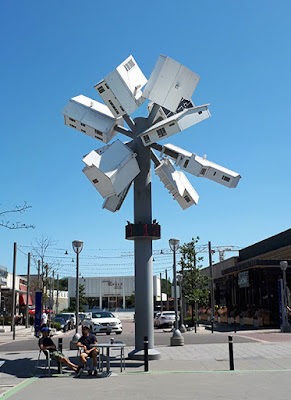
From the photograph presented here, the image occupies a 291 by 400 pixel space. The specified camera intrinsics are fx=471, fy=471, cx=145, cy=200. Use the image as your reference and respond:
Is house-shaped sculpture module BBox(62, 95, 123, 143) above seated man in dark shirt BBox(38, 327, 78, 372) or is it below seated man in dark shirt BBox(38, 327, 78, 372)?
above

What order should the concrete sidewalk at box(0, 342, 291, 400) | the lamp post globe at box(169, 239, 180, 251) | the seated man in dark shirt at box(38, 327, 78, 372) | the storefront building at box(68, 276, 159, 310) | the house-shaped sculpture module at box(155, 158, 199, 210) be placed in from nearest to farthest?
the concrete sidewalk at box(0, 342, 291, 400) → the seated man in dark shirt at box(38, 327, 78, 372) → the house-shaped sculpture module at box(155, 158, 199, 210) → the lamp post globe at box(169, 239, 180, 251) → the storefront building at box(68, 276, 159, 310)

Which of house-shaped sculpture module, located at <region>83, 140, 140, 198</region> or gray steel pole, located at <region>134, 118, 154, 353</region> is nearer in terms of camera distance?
house-shaped sculpture module, located at <region>83, 140, 140, 198</region>

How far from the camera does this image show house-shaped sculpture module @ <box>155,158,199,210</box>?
16.4 m

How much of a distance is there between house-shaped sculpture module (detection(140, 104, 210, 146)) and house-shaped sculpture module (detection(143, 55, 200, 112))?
51 cm

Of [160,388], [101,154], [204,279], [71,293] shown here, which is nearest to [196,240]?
[204,279]

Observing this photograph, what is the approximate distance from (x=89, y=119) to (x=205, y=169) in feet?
13.7

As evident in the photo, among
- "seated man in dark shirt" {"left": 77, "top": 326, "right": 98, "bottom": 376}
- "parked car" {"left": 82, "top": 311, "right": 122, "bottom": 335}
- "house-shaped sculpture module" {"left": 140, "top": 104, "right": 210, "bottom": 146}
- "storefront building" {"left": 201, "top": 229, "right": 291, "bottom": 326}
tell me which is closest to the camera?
"seated man in dark shirt" {"left": 77, "top": 326, "right": 98, "bottom": 376}

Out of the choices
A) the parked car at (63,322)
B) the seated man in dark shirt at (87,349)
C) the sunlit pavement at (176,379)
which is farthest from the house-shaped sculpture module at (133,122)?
the parked car at (63,322)

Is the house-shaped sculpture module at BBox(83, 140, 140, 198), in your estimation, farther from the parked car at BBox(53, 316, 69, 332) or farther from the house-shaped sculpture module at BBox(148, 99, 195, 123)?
the parked car at BBox(53, 316, 69, 332)

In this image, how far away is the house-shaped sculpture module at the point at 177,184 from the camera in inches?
646

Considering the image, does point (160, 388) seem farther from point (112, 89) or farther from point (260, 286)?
point (260, 286)

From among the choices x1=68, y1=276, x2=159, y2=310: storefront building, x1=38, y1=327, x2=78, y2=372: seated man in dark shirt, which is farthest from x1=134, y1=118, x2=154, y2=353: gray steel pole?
x1=68, y1=276, x2=159, y2=310: storefront building

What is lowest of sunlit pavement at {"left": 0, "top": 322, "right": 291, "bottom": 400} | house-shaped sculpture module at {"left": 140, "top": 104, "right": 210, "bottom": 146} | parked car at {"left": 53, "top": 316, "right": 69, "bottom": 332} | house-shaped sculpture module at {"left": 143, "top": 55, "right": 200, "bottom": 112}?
parked car at {"left": 53, "top": 316, "right": 69, "bottom": 332}

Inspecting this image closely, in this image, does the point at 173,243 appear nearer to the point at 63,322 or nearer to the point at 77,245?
the point at 77,245
